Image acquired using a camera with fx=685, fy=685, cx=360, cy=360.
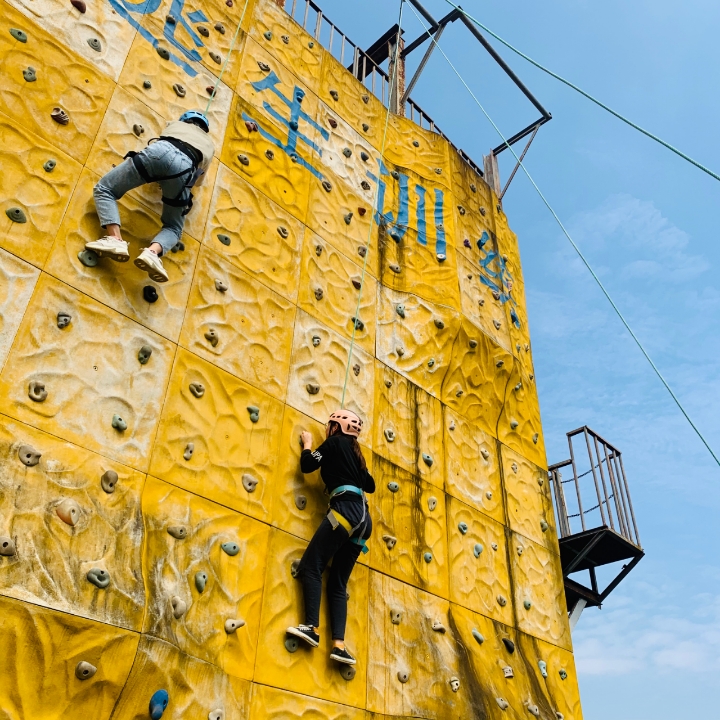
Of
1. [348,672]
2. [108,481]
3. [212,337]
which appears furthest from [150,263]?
[348,672]

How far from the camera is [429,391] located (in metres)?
5.61

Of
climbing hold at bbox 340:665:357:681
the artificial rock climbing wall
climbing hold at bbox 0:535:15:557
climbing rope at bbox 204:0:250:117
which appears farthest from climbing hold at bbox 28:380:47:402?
climbing rope at bbox 204:0:250:117

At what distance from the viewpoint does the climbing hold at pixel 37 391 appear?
10.3 feet

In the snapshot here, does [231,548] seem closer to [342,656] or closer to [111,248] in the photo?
[342,656]

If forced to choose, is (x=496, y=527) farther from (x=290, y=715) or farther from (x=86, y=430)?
(x=86, y=430)

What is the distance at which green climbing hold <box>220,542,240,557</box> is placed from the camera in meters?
3.57

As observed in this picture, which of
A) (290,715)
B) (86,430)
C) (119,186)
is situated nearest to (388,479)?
(290,715)

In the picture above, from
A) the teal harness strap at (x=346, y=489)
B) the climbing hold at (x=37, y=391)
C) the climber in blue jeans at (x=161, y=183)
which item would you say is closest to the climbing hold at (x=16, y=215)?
the climber in blue jeans at (x=161, y=183)

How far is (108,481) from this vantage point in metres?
3.20

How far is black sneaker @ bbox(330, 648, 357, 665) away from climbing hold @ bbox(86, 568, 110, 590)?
4.43 feet

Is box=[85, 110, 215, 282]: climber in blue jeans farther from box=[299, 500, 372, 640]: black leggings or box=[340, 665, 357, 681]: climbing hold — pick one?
box=[340, 665, 357, 681]: climbing hold

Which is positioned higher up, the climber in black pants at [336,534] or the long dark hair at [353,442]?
the long dark hair at [353,442]

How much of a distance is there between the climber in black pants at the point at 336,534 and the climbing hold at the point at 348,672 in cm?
10

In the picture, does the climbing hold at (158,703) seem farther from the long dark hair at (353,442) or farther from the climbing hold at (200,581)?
the long dark hair at (353,442)
